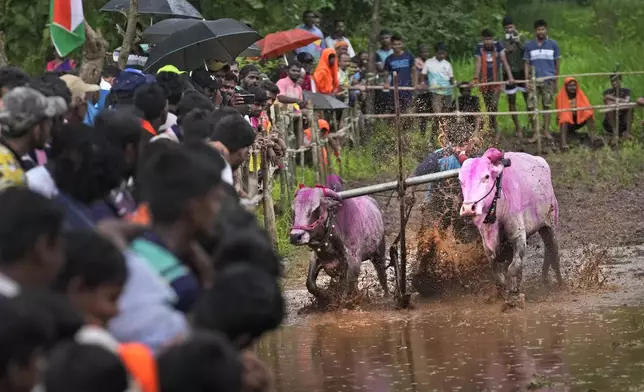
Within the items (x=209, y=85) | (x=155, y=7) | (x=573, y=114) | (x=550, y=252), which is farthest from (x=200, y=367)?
(x=573, y=114)

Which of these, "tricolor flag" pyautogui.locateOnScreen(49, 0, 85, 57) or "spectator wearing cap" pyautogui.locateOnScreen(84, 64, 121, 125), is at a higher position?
"tricolor flag" pyautogui.locateOnScreen(49, 0, 85, 57)

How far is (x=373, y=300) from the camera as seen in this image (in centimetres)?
1425

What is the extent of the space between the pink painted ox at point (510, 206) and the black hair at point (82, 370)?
9.19 meters

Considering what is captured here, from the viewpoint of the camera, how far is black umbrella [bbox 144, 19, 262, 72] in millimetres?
13672

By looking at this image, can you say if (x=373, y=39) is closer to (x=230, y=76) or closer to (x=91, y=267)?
(x=230, y=76)

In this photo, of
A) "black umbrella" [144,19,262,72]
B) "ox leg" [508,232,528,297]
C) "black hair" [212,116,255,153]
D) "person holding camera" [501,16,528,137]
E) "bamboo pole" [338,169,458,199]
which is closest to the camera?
"black hair" [212,116,255,153]

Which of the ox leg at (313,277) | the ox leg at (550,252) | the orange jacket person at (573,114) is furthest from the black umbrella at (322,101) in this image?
the ox leg at (313,277)

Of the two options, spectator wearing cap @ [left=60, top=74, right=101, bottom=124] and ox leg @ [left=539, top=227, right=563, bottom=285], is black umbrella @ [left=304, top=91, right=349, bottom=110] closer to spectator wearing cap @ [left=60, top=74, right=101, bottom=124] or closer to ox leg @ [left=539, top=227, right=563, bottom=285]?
ox leg @ [left=539, top=227, right=563, bottom=285]

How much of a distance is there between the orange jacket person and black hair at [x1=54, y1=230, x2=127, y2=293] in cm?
1900

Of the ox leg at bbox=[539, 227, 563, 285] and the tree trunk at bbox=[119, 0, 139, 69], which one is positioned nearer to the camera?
the tree trunk at bbox=[119, 0, 139, 69]

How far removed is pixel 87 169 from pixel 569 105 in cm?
1823

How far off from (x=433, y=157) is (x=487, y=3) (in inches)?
600

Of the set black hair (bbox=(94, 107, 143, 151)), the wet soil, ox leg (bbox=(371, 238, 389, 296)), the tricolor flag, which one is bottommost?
the wet soil

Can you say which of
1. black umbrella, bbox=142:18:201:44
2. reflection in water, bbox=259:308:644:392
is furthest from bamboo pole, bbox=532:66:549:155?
reflection in water, bbox=259:308:644:392
